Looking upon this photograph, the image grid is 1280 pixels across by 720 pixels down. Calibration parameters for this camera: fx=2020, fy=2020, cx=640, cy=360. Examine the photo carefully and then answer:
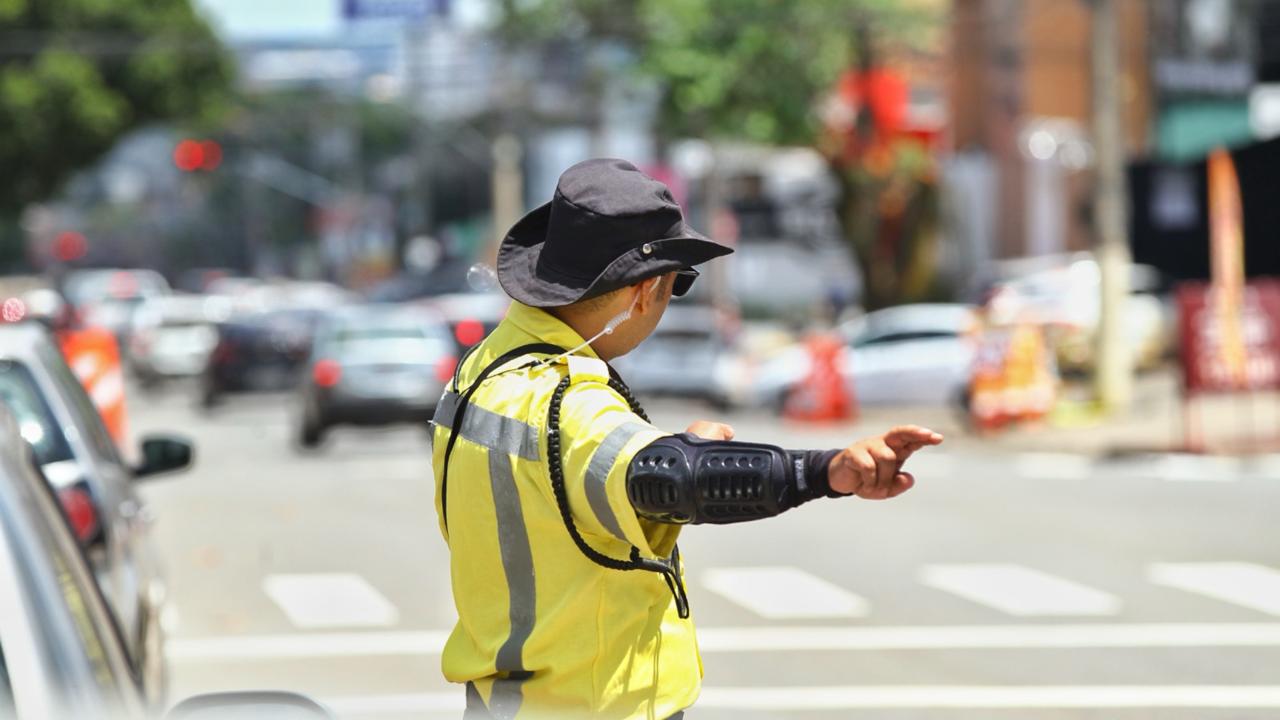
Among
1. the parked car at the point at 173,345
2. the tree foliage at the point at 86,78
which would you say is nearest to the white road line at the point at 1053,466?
the parked car at the point at 173,345

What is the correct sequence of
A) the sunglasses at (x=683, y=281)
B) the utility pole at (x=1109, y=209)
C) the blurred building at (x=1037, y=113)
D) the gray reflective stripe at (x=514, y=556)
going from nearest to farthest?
the gray reflective stripe at (x=514, y=556) → the sunglasses at (x=683, y=281) → the utility pole at (x=1109, y=209) → the blurred building at (x=1037, y=113)

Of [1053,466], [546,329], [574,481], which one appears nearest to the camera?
[574,481]

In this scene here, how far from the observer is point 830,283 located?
179ft

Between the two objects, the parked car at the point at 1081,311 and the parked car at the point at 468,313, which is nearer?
the parked car at the point at 1081,311

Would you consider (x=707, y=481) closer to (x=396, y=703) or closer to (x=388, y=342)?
(x=396, y=703)

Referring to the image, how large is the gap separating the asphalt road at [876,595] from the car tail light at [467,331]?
34.1 feet

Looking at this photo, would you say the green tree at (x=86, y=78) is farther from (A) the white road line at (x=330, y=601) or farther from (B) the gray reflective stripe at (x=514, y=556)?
(B) the gray reflective stripe at (x=514, y=556)

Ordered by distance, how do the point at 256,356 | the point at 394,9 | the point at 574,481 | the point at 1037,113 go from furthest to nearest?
the point at 1037,113 < the point at 394,9 < the point at 256,356 < the point at 574,481

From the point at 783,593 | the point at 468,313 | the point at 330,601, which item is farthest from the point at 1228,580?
the point at 468,313

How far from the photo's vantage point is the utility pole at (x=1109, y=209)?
78.3ft

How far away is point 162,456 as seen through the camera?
25.1 ft

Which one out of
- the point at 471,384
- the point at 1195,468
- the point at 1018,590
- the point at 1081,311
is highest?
the point at 471,384

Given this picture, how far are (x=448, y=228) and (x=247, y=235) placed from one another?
68.8 feet

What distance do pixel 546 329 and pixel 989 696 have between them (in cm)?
Answer: 597
